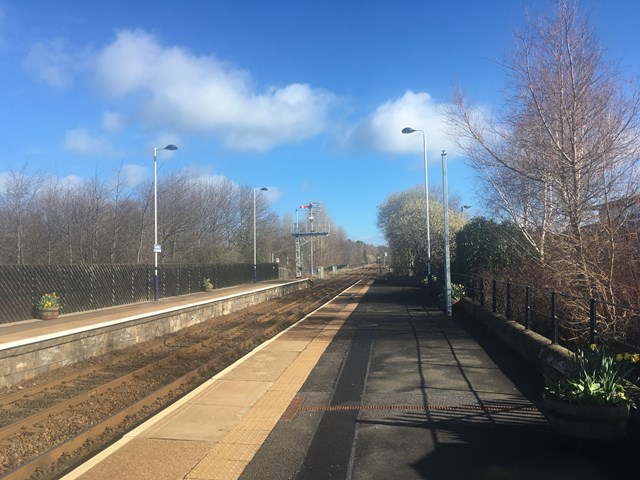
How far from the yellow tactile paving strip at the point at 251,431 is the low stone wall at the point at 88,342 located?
528cm

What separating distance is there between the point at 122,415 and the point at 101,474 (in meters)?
2.71

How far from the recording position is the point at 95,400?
27.1ft

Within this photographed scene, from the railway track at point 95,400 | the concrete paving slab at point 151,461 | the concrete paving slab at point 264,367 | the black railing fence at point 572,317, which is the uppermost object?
the black railing fence at point 572,317

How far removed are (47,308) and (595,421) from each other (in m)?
17.9

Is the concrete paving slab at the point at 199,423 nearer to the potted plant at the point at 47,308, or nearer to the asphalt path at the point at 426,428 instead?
the asphalt path at the point at 426,428

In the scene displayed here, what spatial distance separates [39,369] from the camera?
10.3m

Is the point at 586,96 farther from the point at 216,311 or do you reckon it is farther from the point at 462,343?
the point at 216,311

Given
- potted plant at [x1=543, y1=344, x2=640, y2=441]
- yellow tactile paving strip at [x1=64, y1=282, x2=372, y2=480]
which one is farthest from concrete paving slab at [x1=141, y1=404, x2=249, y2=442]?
potted plant at [x1=543, y1=344, x2=640, y2=441]

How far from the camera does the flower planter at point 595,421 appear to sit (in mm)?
4660

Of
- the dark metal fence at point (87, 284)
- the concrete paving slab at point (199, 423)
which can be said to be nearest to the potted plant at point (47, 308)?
the dark metal fence at point (87, 284)

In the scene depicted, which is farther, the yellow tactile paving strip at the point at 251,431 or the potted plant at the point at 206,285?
the potted plant at the point at 206,285

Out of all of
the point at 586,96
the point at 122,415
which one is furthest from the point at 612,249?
the point at 122,415

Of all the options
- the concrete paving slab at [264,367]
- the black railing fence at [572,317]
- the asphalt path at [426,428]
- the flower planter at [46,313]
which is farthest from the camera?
the flower planter at [46,313]

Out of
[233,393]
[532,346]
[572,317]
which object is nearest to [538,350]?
[532,346]
